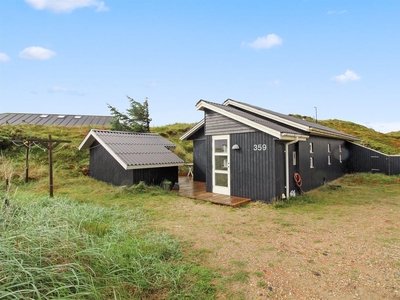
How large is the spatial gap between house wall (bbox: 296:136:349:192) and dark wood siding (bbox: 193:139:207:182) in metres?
4.55

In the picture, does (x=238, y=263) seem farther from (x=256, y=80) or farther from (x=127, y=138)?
(x=256, y=80)

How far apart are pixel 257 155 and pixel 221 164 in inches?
57.7

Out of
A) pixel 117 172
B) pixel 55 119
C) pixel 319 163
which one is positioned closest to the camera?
pixel 117 172

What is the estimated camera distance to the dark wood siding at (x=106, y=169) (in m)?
8.38

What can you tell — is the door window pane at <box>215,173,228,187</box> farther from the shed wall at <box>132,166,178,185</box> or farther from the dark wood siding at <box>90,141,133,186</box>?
the dark wood siding at <box>90,141,133,186</box>

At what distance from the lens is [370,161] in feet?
42.6

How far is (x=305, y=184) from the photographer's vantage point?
830cm

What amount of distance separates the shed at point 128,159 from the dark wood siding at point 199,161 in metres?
1.82

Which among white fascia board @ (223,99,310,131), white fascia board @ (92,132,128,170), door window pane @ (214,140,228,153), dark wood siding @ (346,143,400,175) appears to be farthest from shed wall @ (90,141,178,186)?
dark wood siding @ (346,143,400,175)

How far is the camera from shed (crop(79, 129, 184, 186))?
8.16m

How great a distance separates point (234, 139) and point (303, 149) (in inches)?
109

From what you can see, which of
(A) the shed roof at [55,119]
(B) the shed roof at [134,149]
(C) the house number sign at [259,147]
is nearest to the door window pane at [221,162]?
(C) the house number sign at [259,147]

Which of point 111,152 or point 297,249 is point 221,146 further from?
point 297,249

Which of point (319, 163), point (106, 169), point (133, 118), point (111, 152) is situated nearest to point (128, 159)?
point (111, 152)
